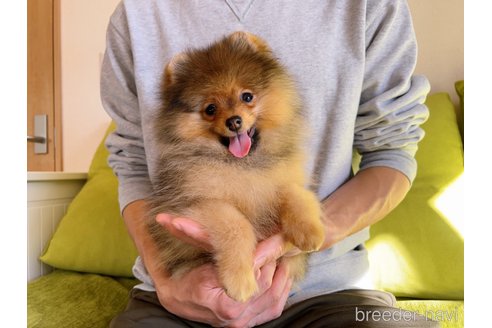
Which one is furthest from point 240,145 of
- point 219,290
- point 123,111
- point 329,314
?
point 123,111

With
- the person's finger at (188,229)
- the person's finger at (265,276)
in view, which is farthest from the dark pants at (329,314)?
the person's finger at (188,229)

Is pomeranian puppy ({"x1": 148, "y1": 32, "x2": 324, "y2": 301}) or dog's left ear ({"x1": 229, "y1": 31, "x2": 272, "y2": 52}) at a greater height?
dog's left ear ({"x1": 229, "y1": 31, "x2": 272, "y2": 52})

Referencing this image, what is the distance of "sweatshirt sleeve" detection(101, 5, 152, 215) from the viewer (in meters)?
1.13

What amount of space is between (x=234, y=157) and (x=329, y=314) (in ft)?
1.32

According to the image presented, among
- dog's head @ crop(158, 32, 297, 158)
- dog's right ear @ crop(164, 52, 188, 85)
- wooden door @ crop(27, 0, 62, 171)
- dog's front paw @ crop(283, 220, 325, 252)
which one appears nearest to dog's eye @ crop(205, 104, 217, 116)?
dog's head @ crop(158, 32, 297, 158)

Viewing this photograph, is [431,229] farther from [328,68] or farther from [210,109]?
[210,109]

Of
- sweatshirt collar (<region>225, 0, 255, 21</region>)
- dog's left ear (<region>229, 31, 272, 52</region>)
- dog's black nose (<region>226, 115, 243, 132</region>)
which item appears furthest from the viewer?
sweatshirt collar (<region>225, 0, 255, 21</region>)

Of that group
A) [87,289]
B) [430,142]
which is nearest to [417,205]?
[430,142]

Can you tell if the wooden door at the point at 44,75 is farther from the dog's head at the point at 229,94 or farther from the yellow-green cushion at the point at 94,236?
the dog's head at the point at 229,94

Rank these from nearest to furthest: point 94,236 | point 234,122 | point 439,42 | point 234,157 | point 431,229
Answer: point 234,122
point 234,157
point 439,42
point 431,229
point 94,236

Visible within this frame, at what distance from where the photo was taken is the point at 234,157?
822 millimetres

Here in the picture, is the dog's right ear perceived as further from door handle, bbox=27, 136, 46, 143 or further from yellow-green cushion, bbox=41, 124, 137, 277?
yellow-green cushion, bbox=41, 124, 137, 277

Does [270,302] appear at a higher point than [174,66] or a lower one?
lower

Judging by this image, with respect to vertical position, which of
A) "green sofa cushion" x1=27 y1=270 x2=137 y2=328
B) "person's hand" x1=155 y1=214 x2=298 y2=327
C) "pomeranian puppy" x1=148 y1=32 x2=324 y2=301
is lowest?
"green sofa cushion" x1=27 y1=270 x2=137 y2=328
